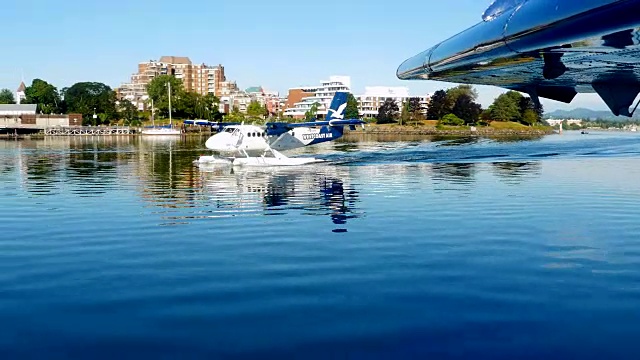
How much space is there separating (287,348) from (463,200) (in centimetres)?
1262

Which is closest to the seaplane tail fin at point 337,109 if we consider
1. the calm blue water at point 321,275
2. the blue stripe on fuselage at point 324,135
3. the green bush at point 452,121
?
the blue stripe on fuselage at point 324,135

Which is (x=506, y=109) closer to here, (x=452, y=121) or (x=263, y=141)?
(x=452, y=121)

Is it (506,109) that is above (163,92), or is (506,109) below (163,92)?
below

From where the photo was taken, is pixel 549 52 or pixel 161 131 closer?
pixel 549 52

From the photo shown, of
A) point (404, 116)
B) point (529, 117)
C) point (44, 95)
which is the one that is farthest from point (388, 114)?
point (44, 95)

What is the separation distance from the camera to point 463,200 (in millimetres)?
17703

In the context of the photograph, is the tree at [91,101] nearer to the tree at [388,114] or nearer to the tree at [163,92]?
the tree at [163,92]

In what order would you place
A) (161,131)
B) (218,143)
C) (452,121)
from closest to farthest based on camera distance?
(218,143), (161,131), (452,121)

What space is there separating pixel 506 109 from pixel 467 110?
948 centimetres

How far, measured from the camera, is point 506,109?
493ft

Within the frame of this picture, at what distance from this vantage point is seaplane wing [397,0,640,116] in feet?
7.86

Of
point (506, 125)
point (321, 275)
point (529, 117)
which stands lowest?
point (321, 275)

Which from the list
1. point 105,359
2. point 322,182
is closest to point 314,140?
point 322,182

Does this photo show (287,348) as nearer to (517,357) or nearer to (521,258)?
(517,357)
